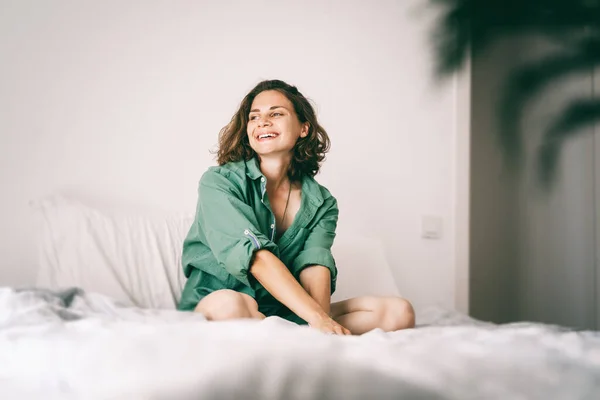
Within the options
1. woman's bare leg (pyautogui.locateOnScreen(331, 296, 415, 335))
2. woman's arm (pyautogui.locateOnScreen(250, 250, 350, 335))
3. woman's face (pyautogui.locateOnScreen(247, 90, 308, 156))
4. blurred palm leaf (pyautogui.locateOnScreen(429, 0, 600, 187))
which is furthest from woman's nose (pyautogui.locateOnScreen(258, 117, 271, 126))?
blurred palm leaf (pyautogui.locateOnScreen(429, 0, 600, 187))

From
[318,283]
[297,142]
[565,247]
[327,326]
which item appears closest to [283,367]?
[327,326]

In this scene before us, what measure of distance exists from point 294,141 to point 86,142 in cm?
38

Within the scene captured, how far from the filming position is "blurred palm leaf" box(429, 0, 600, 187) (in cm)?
21

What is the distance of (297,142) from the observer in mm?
1049

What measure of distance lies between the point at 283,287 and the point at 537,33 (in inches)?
26.9

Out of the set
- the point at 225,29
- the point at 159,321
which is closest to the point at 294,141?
the point at 225,29

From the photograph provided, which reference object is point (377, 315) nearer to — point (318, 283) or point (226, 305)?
point (318, 283)

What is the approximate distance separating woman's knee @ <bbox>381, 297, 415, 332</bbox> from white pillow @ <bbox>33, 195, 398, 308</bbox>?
38cm

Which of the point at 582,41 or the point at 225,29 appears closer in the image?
the point at 582,41

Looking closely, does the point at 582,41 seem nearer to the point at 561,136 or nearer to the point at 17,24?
the point at 561,136

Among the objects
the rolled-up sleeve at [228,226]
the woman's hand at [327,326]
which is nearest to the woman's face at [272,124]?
the rolled-up sleeve at [228,226]

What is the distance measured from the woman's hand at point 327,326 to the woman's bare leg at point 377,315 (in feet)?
0.54

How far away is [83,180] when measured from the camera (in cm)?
89

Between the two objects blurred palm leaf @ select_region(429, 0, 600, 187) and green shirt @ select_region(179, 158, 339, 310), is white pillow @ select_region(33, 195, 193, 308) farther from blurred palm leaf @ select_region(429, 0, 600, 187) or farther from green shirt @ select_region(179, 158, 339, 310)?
blurred palm leaf @ select_region(429, 0, 600, 187)
